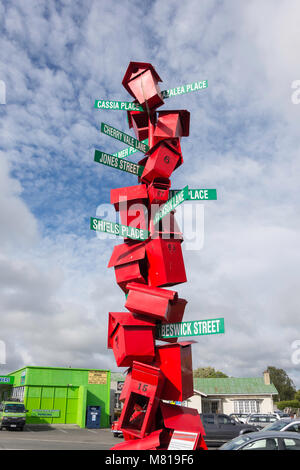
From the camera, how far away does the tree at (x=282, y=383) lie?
8316cm

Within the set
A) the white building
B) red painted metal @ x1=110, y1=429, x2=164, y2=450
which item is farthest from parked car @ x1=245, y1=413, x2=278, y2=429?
red painted metal @ x1=110, y1=429, x2=164, y2=450

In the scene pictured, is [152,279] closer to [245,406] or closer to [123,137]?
[123,137]

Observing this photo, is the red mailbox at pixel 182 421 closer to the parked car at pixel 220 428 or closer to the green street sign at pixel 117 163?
the green street sign at pixel 117 163

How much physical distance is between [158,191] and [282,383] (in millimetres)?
88355

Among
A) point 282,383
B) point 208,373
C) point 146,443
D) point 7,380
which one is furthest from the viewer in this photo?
point 282,383

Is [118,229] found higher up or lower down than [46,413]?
higher up

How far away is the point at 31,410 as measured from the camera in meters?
29.9

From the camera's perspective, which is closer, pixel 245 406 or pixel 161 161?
pixel 161 161

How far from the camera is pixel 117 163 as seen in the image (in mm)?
7770

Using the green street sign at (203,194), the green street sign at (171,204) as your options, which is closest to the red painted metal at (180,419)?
the green street sign at (171,204)

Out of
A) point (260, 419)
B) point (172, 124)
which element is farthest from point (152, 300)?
point (260, 419)

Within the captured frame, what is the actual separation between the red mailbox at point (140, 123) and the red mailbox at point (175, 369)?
4.73m
